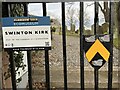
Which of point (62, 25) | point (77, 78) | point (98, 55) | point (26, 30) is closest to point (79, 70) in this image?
point (77, 78)

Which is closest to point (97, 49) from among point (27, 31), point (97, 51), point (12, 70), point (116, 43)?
point (97, 51)

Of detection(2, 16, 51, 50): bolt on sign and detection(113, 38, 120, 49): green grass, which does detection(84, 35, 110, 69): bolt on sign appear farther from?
detection(2, 16, 51, 50): bolt on sign

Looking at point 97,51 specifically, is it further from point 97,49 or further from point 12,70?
point 12,70

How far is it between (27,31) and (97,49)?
546mm

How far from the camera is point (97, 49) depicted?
73.8 inches

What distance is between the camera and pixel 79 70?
6.56ft

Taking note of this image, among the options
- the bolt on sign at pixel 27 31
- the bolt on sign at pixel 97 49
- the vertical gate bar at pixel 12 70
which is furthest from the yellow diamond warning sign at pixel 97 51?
the vertical gate bar at pixel 12 70

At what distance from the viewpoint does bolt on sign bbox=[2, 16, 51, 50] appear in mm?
1820

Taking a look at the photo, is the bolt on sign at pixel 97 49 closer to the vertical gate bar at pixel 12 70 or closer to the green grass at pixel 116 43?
the green grass at pixel 116 43

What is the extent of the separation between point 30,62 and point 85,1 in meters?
0.64

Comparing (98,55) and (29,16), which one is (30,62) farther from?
(98,55)

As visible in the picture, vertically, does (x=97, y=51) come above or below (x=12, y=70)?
above

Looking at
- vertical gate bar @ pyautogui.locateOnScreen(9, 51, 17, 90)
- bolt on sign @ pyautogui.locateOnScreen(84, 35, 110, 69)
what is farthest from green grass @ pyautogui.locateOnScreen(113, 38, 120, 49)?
vertical gate bar @ pyautogui.locateOnScreen(9, 51, 17, 90)

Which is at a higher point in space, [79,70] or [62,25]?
[62,25]
